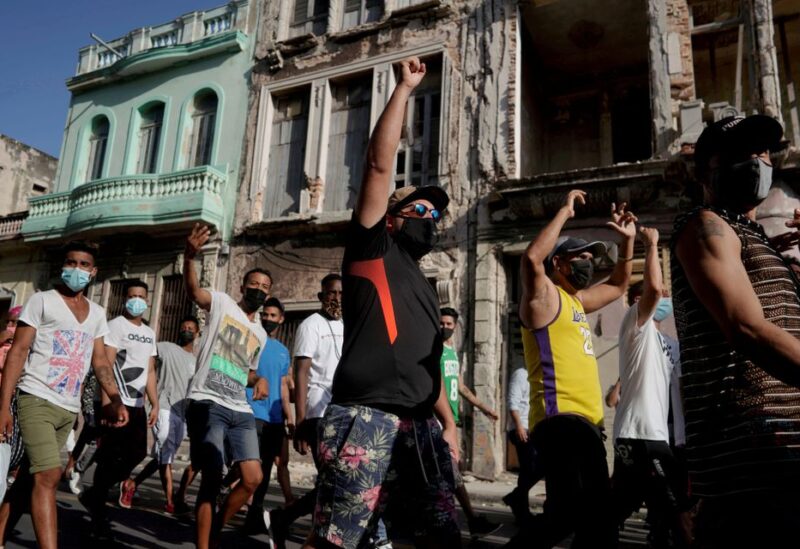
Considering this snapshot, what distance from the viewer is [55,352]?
3.91 meters

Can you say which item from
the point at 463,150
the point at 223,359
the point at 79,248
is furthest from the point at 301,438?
the point at 463,150

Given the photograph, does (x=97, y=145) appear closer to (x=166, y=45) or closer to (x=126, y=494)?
(x=166, y=45)

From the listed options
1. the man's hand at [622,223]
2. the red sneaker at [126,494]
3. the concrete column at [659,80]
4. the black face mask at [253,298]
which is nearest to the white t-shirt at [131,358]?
the red sneaker at [126,494]

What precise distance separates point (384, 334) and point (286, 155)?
12.1m

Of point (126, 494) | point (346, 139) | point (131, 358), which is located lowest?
point (126, 494)

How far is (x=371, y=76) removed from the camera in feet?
43.5

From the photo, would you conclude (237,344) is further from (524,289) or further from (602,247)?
(602,247)

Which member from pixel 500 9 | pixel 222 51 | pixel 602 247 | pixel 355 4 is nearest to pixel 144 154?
pixel 222 51

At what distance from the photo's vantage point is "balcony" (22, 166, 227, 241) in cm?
1360

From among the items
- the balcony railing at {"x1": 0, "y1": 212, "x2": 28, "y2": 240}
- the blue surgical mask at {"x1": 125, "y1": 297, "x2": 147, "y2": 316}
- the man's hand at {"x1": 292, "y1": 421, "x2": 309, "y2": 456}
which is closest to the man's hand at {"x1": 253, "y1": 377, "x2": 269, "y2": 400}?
the man's hand at {"x1": 292, "y1": 421, "x2": 309, "y2": 456}

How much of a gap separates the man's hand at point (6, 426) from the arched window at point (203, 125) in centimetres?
1186

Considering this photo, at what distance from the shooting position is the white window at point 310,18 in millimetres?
14312

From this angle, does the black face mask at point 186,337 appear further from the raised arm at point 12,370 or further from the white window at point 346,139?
the white window at point 346,139

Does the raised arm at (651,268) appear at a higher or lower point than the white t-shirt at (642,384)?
higher
